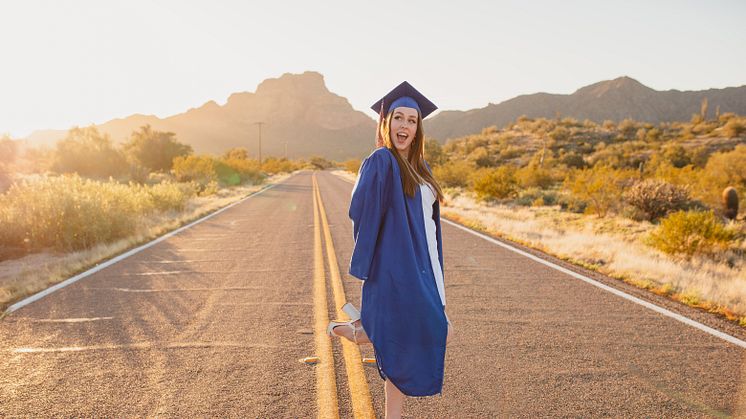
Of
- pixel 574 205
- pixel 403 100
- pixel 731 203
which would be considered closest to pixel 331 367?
pixel 403 100

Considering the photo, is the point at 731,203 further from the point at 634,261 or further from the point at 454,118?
the point at 454,118

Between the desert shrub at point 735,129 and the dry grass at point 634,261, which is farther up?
the desert shrub at point 735,129

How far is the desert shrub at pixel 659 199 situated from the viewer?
14734 mm

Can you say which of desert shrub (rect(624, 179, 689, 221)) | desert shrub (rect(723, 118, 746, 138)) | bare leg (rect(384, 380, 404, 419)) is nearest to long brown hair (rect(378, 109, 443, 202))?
bare leg (rect(384, 380, 404, 419))

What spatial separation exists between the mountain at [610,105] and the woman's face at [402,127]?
96.9m

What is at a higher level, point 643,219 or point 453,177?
point 453,177

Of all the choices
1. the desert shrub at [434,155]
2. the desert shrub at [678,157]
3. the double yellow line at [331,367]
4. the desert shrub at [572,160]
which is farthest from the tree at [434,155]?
the double yellow line at [331,367]

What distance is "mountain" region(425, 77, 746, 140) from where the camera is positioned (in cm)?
8244

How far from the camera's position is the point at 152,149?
3781 centimetres

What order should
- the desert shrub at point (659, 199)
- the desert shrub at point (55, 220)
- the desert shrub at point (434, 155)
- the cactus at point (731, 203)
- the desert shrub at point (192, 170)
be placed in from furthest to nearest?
1. the desert shrub at point (434, 155)
2. the desert shrub at point (192, 170)
3. the cactus at point (731, 203)
4. the desert shrub at point (659, 199)
5. the desert shrub at point (55, 220)

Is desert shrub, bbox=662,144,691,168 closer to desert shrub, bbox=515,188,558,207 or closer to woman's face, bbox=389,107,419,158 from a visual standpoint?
desert shrub, bbox=515,188,558,207

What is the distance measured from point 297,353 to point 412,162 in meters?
2.27

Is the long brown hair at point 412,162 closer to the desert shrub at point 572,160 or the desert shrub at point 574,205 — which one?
the desert shrub at point 574,205

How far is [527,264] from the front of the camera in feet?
25.8
